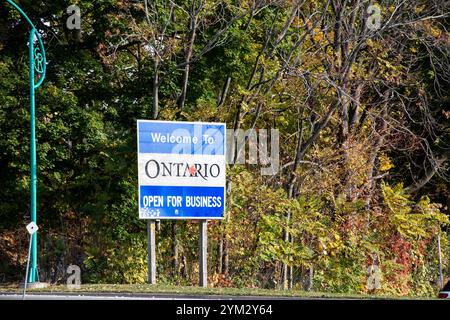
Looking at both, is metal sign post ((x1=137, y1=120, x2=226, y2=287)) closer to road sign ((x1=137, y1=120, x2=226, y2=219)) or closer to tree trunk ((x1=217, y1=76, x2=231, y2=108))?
road sign ((x1=137, y1=120, x2=226, y2=219))

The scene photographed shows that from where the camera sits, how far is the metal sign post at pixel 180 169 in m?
24.3

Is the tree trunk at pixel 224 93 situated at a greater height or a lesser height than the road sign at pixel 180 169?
greater

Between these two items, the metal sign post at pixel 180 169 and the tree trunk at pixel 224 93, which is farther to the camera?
the tree trunk at pixel 224 93

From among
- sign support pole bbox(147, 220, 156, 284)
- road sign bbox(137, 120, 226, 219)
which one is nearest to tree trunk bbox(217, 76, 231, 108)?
road sign bbox(137, 120, 226, 219)

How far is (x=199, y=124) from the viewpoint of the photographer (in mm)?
24844

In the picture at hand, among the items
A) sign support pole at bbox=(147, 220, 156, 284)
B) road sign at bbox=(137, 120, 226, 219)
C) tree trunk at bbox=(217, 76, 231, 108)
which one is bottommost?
sign support pole at bbox=(147, 220, 156, 284)

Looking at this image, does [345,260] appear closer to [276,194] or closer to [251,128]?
[276,194]

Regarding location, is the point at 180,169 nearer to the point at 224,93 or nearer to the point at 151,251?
the point at 151,251

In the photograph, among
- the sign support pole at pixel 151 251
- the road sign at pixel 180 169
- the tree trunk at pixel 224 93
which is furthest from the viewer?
the tree trunk at pixel 224 93

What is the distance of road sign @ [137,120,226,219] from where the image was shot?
24.3 meters

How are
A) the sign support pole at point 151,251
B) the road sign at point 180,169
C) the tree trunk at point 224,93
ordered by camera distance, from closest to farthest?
the road sign at point 180,169 < the sign support pole at point 151,251 < the tree trunk at point 224,93

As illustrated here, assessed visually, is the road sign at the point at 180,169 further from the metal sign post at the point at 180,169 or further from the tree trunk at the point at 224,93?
the tree trunk at the point at 224,93

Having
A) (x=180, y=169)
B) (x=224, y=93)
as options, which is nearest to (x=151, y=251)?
(x=180, y=169)

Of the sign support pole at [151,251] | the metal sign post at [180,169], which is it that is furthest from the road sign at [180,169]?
the sign support pole at [151,251]
